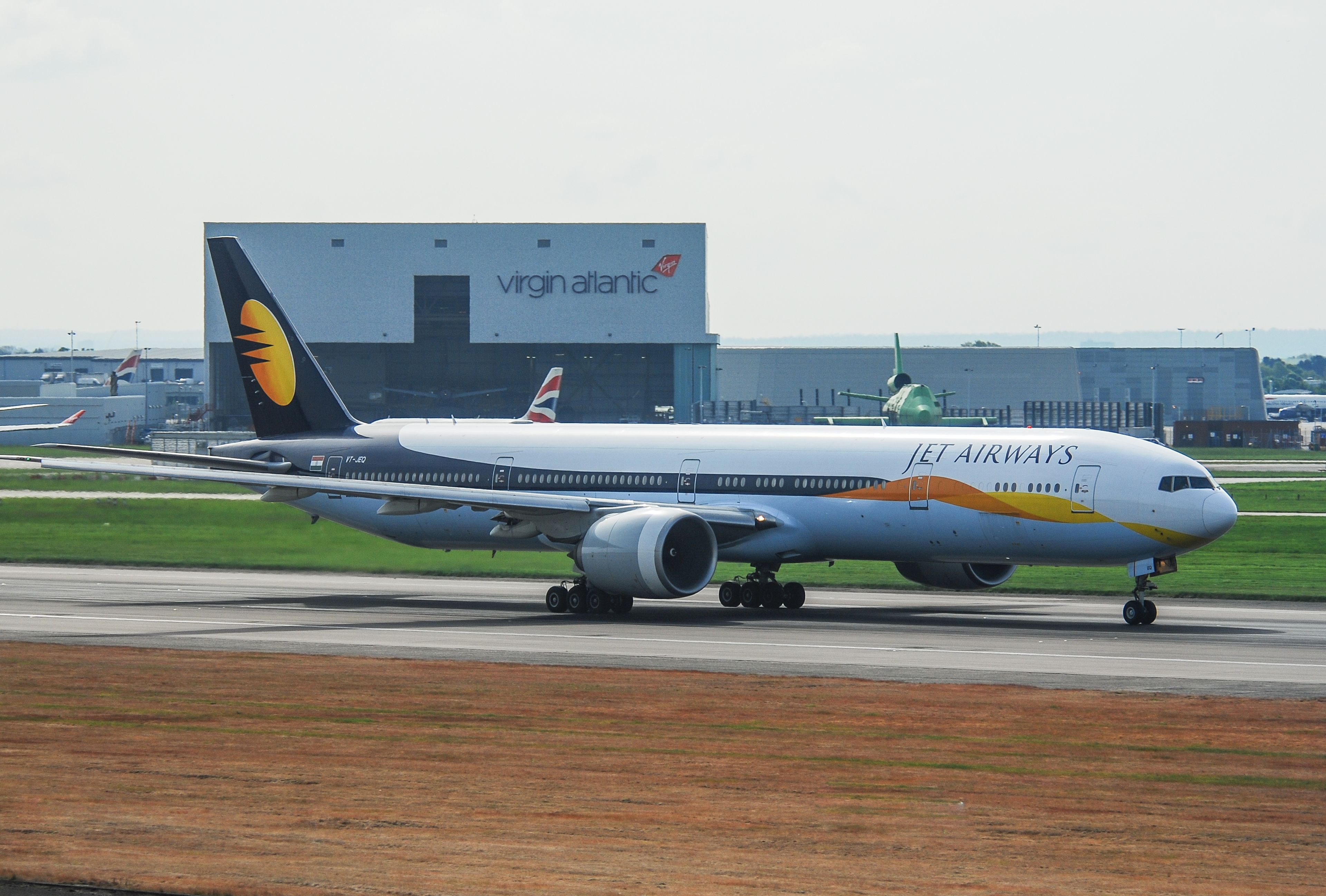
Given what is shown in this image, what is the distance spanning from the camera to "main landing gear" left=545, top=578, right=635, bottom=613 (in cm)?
3653

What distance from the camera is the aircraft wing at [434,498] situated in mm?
36562

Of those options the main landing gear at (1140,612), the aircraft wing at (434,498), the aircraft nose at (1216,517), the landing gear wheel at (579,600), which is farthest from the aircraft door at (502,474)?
the aircraft nose at (1216,517)

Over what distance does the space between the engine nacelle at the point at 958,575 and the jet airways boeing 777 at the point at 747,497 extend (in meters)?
0.06

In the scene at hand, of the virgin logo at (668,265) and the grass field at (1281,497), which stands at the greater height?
the virgin logo at (668,265)

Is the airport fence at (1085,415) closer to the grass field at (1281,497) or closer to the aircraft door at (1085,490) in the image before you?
the grass field at (1281,497)

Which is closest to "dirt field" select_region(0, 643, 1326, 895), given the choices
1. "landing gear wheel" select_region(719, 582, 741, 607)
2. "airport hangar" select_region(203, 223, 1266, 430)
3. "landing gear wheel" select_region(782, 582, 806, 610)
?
"landing gear wheel" select_region(782, 582, 806, 610)

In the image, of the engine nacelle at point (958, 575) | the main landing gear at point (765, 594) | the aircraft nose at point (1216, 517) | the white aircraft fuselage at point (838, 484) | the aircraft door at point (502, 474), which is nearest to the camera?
the aircraft nose at point (1216, 517)

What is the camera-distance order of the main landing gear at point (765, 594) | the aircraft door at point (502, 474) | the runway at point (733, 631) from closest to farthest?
1. the runway at point (733, 631)
2. the main landing gear at point (765, 594)
3. the aircraft door at point (502, 474)

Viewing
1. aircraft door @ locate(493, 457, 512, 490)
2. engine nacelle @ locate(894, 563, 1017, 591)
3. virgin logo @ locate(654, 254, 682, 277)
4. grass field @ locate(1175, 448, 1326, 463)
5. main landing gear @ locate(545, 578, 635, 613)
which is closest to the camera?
main landing gear @ locate(545, 578, 635, 613)

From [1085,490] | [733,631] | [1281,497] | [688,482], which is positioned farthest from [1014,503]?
[1281,497]

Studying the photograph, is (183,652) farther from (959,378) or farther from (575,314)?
(959,378)

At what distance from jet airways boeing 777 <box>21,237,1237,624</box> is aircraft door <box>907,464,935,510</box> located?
4 centimetres

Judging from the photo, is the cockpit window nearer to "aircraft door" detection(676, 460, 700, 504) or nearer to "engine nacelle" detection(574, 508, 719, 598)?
Result: "engine nacelle" detection(574, 508, 719, 598)

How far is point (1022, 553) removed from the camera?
34812 mm
